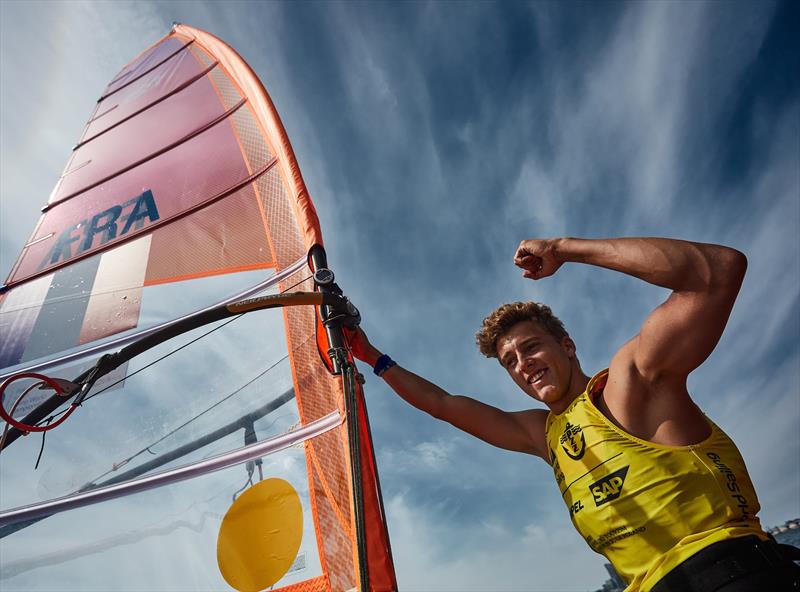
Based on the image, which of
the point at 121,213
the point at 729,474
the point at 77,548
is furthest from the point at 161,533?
the point at 121,213

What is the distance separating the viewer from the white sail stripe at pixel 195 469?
2.00 meters

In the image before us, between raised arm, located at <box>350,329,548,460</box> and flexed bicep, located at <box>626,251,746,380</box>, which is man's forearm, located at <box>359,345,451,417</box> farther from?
flexed bicep, located at <box>626,251,746,380</box>

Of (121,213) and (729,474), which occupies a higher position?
(121,213)

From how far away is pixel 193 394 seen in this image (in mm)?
2379

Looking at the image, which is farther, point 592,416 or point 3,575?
point 3,575

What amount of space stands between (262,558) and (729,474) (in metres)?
1.65

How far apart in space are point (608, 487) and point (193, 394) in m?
1.95

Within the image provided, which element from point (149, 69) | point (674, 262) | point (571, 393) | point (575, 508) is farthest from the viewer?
point (149, 69)

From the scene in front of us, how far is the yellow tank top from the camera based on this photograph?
1.38 meters

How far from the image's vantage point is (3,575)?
2039 mm

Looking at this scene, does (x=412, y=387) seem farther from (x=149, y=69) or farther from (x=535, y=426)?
(x=149, y=69)

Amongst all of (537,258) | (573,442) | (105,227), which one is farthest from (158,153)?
(573,442)

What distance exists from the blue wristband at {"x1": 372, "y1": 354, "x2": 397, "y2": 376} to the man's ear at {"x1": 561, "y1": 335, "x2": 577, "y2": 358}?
84cm

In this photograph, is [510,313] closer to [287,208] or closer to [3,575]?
[287,208]
